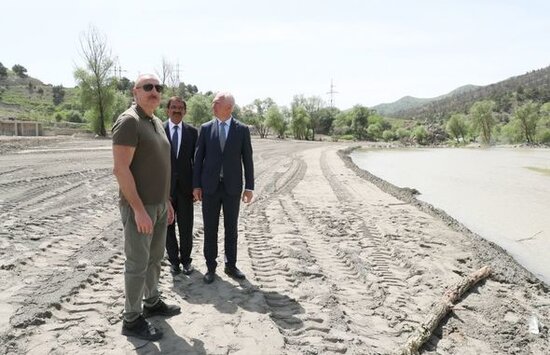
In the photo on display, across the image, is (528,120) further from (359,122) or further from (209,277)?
(209,277)

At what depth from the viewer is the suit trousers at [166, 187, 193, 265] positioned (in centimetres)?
515

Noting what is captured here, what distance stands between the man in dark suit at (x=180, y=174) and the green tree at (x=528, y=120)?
9739 centimetres

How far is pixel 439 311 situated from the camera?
4.46 meters

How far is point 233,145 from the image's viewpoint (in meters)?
4.87

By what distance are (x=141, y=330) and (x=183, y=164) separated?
2.11 m

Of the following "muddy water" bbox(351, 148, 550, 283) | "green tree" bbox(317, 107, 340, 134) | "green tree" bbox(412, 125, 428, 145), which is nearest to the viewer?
"muddy water" bbox(351, 148, 550, 283)

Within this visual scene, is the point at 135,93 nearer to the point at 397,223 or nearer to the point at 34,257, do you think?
the point at 34,257

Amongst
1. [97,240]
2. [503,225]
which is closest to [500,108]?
[503,225]


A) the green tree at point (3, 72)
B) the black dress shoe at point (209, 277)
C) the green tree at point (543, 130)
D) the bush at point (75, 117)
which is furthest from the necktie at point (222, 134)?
the green tree at point (3, 72)

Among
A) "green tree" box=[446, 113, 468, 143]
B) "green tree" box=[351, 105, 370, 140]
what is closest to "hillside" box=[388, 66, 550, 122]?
"green tree" box=[446, 113, 468, 143]

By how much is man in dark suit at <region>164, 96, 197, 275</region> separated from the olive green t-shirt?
1.39 m

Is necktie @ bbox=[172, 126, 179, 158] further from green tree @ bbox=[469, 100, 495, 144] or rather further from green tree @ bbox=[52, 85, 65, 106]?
green tree @ bbox=[52, 85, 65, 106]

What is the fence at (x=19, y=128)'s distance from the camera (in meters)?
36.3

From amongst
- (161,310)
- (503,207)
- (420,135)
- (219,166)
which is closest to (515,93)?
(420,135)
